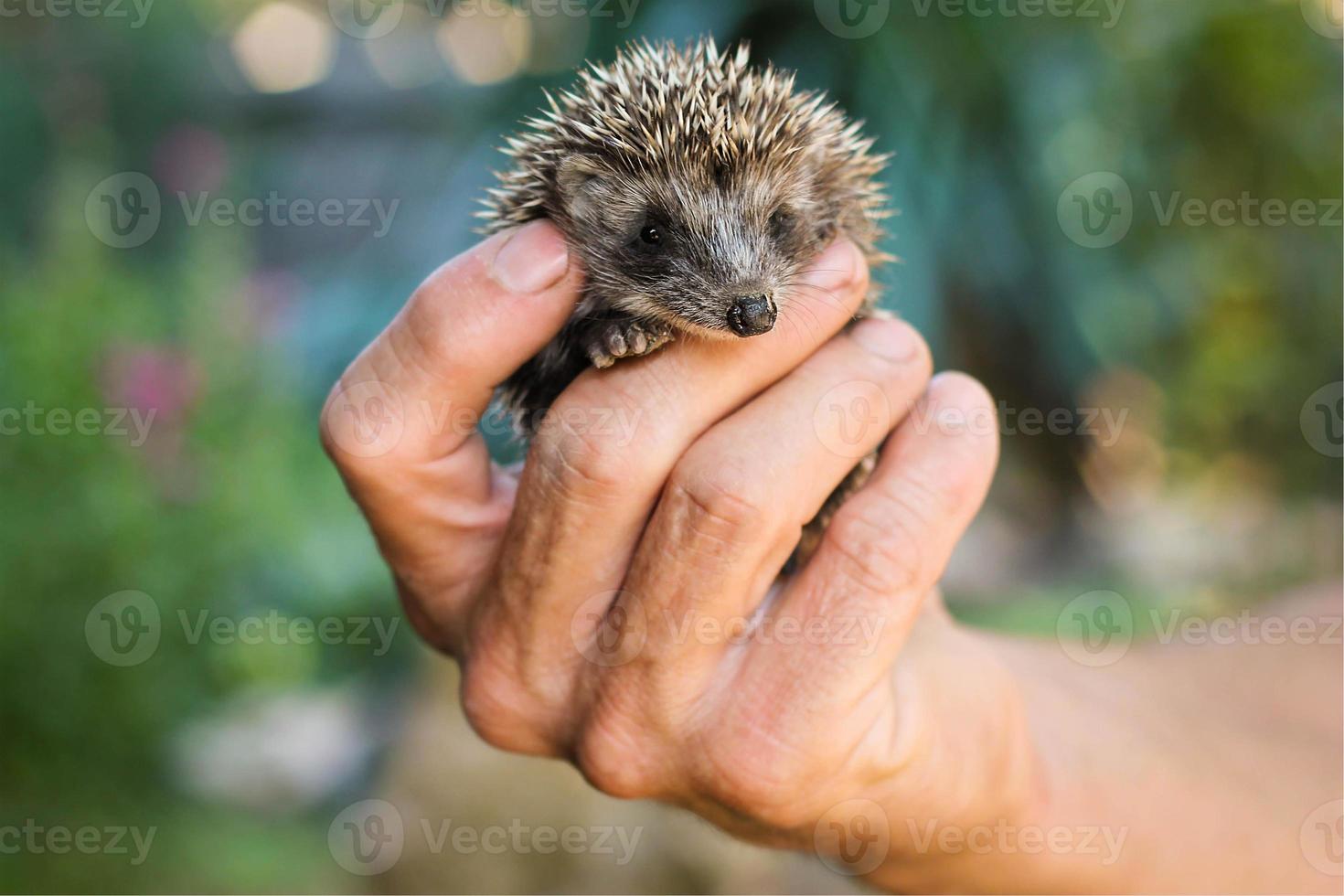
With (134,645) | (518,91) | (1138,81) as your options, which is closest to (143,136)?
(518,91)

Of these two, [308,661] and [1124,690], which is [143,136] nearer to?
[308,661]

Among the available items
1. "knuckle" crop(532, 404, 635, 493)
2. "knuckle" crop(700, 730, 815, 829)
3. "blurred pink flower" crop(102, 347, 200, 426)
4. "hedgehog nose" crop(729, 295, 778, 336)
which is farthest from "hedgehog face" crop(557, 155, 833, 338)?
"blurred pink flower" crop(102, 347, 200, 426)

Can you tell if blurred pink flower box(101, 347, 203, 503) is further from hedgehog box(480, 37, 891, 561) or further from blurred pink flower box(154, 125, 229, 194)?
hedgehog box(480, 37, 891, 561)

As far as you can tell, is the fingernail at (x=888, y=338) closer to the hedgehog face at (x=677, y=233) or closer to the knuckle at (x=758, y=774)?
the hedgehog face at (x=677, y=233)

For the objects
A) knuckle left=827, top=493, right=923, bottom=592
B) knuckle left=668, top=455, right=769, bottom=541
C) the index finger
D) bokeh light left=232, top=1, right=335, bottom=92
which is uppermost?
bokeh light left=232, top=1, right=335, bottom=92

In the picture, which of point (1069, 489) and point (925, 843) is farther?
point (1069, 489)

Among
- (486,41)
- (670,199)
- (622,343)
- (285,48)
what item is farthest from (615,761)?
(285,48)
